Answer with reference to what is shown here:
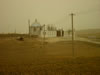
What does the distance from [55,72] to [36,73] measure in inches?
35.6

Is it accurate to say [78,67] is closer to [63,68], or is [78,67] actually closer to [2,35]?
[63,68]

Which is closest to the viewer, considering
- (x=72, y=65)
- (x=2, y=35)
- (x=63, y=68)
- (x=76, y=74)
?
(x=76, y=74)

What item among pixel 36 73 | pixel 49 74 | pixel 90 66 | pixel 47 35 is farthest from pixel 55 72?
pixel 47 35

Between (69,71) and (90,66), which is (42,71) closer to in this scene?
(69,71)

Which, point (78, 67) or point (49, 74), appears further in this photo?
point (78, 67)

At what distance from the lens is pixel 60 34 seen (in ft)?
102

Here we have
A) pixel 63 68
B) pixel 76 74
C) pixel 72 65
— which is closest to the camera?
pixel 76 74

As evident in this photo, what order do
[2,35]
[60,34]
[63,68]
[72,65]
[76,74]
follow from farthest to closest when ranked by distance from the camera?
[60,34], [2,35], [72,65], [63,68], [76,74]

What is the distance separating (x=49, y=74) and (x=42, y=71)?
49 centimetres

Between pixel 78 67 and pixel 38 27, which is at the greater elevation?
pixel 38 27

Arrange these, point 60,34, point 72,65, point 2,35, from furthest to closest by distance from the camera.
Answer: point 60,34
point 2,35
point 72,65

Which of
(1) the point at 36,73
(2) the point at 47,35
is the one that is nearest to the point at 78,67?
(1) the point at 36,73

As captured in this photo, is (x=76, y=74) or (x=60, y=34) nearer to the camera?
(x=76, y=74)

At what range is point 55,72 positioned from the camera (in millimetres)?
6969
